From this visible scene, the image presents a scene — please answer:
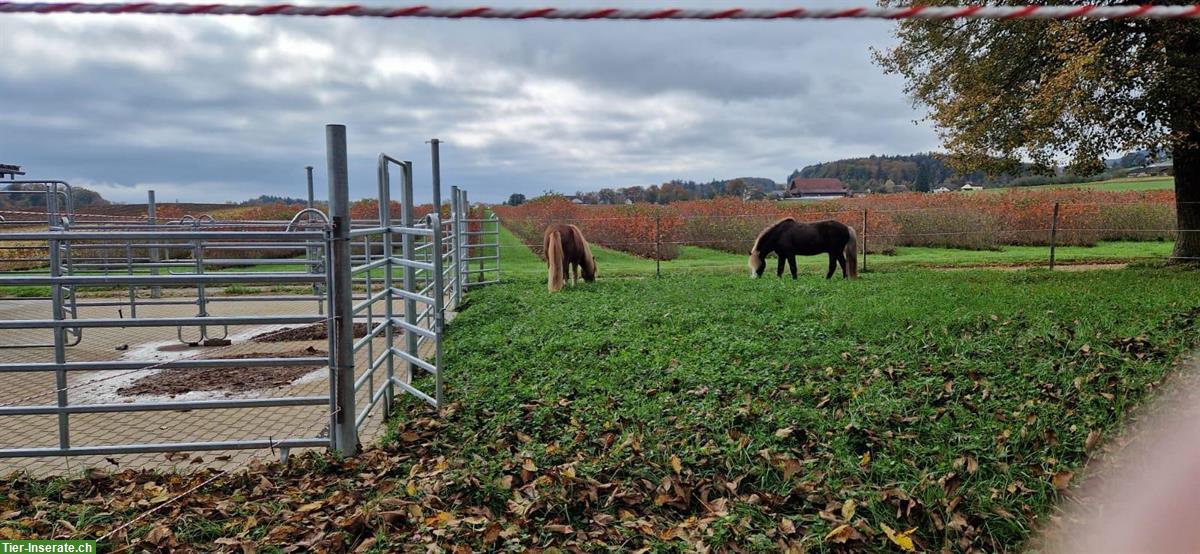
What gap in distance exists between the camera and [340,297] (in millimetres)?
3969

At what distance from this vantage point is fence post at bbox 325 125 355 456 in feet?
12.7

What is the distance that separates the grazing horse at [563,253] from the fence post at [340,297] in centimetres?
654

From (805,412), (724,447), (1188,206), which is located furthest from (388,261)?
(1188,206)

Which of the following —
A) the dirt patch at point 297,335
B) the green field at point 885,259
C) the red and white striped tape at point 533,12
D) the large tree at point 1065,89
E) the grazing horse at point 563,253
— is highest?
the large tree at point 1065,89

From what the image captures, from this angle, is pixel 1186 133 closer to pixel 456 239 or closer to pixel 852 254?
pixel 852 254

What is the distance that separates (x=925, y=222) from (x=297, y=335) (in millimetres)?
17573

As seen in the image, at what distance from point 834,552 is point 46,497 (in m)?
3.99

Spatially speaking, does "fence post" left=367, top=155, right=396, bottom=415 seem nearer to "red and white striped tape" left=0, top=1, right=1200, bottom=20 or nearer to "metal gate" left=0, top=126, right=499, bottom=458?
"metal gate" left=0, top=126, right=499, bottom=458

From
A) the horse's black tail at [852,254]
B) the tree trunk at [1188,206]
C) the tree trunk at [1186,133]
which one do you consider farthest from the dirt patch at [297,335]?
the tree trunk at [1188,206]

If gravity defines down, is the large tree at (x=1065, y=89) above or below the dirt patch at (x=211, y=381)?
above

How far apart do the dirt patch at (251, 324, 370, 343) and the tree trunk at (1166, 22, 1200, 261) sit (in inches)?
463

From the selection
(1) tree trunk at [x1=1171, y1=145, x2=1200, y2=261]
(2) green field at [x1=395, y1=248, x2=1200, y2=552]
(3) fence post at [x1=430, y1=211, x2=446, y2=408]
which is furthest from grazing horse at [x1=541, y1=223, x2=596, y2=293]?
(1) tree trunk at [x1=1171, y1=145, x2=1200, y2=261]

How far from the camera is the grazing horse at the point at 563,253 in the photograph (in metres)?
10.6

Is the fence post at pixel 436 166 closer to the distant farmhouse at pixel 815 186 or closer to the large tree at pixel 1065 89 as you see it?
the large tree at pixel 1065 89
